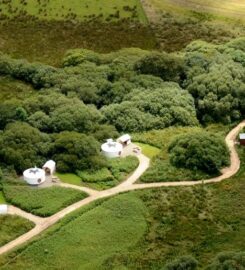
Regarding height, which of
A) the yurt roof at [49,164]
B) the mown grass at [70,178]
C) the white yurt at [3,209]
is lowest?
the white yurt at [3,209]

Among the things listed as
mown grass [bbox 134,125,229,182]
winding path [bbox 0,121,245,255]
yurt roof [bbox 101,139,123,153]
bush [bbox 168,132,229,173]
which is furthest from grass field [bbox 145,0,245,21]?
yurt roof [bbox 101,139,123,153]

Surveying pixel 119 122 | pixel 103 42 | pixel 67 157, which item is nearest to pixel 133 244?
pixel 67 157

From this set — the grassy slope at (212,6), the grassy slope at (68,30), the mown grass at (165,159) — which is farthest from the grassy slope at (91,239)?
the grassy slope at (212,6)

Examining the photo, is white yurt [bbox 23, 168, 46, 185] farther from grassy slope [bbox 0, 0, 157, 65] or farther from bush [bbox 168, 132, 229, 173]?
grassy slope [bbox 0, 0, 157, 65]

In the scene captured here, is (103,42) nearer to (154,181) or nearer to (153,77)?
(153,77)

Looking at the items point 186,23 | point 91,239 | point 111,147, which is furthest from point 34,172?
point 186,23

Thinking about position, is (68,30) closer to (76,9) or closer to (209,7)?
(76,9)

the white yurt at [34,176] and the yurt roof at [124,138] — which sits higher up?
the yurt roof at [124,138]

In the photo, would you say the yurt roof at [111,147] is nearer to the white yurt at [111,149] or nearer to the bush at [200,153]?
the white yurt at [111,149]
